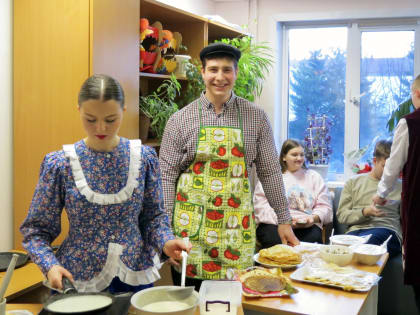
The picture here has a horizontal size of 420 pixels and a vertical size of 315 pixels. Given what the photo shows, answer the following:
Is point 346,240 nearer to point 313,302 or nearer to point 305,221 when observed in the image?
point 313,302

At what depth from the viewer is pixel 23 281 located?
2.03 m

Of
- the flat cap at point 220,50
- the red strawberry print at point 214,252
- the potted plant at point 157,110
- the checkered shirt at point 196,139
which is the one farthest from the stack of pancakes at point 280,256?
the potted plant at point 157,110

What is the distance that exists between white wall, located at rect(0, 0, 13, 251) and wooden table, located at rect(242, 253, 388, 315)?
4.53ft

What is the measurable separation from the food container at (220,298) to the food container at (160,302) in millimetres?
194

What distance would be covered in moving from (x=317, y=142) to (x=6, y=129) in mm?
2871

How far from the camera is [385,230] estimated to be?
350cm

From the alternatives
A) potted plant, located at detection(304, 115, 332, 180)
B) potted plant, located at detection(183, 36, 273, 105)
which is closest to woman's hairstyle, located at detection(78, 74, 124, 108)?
potted plant, located at detection(183, 36, 273, 105)

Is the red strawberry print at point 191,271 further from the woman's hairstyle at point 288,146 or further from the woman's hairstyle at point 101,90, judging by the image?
the woman's hairstyle at point 288,146

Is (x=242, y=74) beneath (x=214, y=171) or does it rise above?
above

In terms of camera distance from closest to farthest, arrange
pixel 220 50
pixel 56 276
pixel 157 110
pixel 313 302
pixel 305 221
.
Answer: pixel 56 276
pixel 313 302
pixel 220 50
pixel 157 110
pixel 305 221

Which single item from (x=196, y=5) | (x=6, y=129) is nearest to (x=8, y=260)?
(x=6, y=129)

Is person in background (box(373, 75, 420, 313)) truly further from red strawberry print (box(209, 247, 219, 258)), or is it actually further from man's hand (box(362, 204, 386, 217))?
red strawberry print (box(209, 247, 219, 258))

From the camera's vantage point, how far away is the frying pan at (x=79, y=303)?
3.50 ft

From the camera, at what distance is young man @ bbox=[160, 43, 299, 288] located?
85.4 inches
